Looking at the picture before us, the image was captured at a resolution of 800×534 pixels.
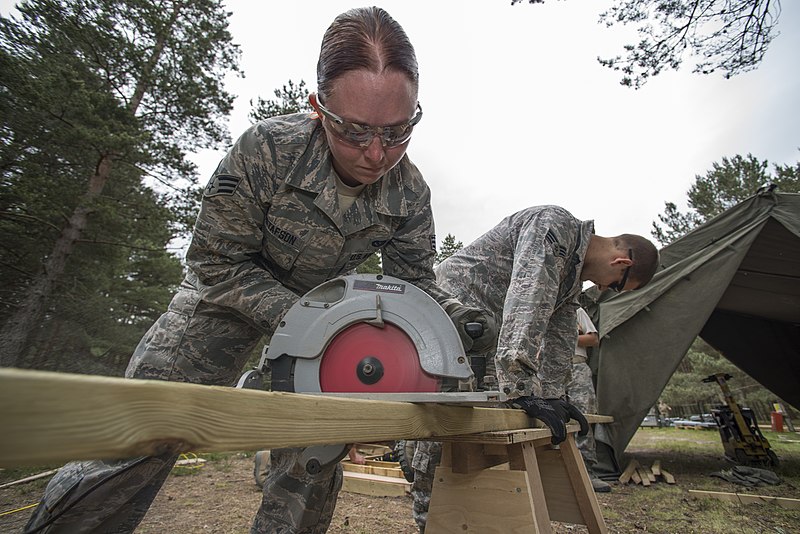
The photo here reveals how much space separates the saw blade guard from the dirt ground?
7.56 feet

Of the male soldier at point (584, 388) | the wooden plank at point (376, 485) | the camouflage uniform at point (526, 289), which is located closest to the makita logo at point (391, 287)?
the camouflage uniform at point (526, 289)

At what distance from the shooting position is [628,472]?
15.0 ft

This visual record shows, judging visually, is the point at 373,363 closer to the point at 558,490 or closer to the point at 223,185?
the point at 223,185

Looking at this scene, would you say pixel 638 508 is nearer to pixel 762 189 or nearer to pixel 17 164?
pixel 762 189

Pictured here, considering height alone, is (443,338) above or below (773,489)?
above

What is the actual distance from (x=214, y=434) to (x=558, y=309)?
108 inches

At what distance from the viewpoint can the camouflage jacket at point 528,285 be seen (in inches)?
76.2

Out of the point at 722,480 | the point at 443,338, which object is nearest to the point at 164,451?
the point at 443,338

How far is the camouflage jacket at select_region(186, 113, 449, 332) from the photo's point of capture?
58.2 inches

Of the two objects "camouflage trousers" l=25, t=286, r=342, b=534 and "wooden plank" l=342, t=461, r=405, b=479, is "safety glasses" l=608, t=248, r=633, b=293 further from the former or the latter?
"wooden plank" l=342, t=461, r=405, b=479

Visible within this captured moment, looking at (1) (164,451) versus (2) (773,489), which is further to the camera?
(2) (773,489)

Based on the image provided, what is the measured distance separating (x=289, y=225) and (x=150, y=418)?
1242mm

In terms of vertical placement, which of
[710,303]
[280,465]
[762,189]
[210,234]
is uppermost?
[762,189]

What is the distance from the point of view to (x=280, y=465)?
1.68m
